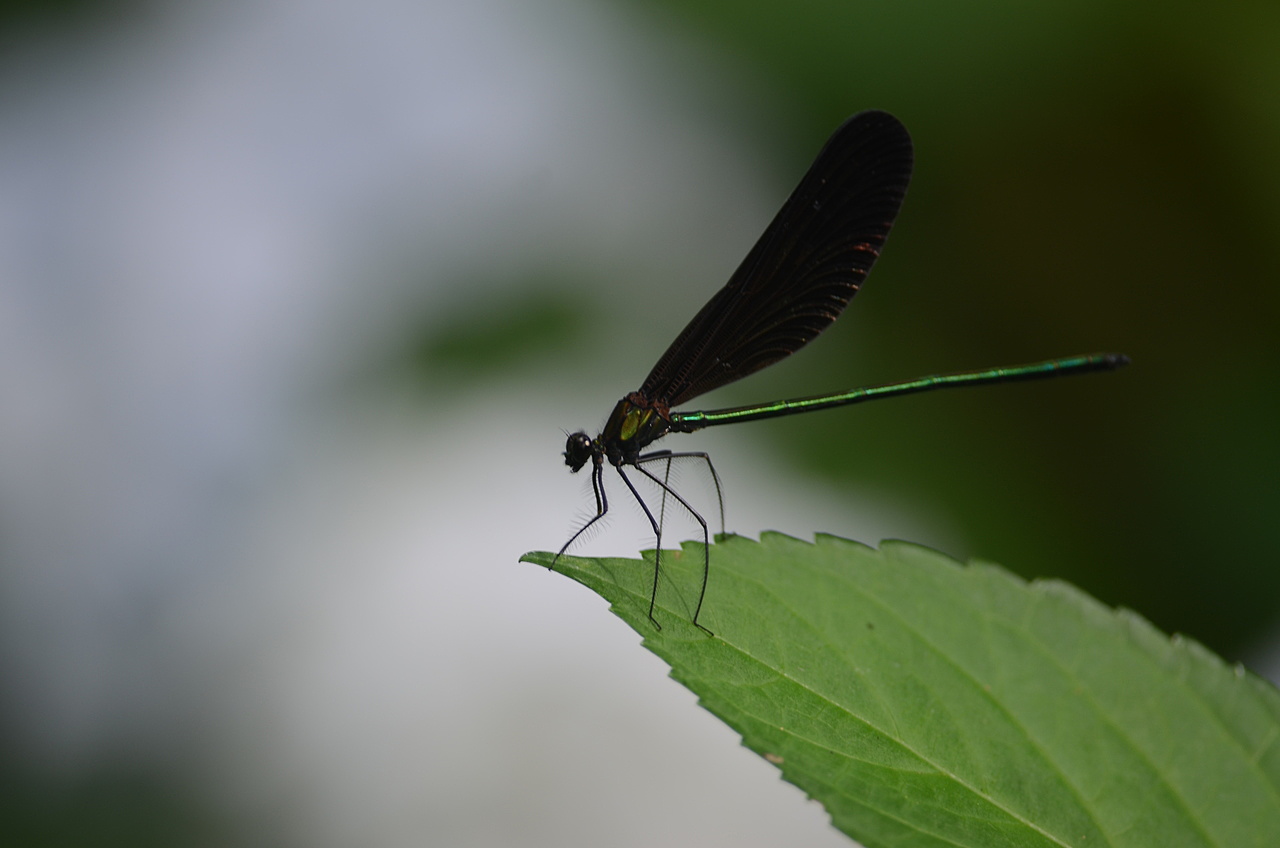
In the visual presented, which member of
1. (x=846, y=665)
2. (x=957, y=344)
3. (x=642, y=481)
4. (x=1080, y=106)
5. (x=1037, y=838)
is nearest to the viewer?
(x=1037, y=838)

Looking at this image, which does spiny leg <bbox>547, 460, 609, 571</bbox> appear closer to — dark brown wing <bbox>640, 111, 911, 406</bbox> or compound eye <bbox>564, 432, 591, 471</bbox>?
compound eye <bbox>564, 432, 591, 471</bbox>

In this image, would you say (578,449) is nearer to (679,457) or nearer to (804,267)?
(679,457)

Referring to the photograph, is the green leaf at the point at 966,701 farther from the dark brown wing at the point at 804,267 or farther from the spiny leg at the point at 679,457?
the dark brown wing at the point at 804,267

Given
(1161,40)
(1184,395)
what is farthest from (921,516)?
(1161,40)

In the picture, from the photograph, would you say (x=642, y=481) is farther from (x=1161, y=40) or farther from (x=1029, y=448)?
(x=1161, y=40)

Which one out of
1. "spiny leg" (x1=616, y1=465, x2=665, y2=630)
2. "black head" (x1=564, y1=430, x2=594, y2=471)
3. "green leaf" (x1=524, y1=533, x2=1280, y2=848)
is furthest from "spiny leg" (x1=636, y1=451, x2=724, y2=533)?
"green leaf" (x1=524, y1=533, x2=1280, y2=848)

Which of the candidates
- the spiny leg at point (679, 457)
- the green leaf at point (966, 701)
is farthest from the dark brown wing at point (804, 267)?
the green leaf at point (966, 701)

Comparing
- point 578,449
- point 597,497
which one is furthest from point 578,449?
point 597,497
